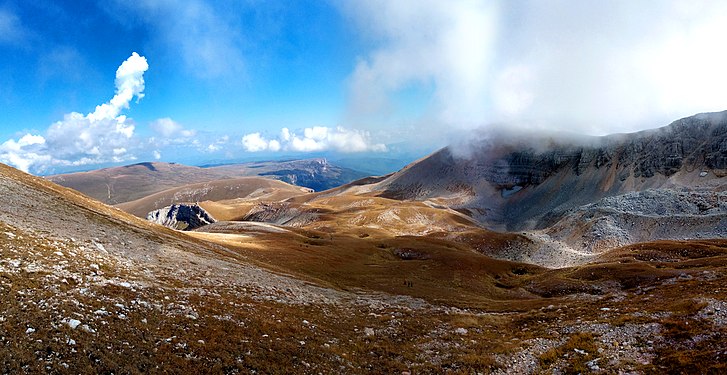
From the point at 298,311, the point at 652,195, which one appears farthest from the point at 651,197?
the point at 298,311

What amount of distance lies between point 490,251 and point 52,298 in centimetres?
10825

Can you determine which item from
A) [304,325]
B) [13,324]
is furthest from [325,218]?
[13,324]

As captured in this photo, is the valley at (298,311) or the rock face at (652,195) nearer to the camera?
the valley at (298,311)

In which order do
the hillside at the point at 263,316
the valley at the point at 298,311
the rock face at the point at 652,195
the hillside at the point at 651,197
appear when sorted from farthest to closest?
the rock face at the point at 652,195 → the hillside at the point at 651,197 → the valley at the point at 298,311 → the hillside at the point at 263,316

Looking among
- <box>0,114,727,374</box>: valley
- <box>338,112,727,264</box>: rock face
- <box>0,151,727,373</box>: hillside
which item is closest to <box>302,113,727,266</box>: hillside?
<box>338,112,727,264</box>: rock face

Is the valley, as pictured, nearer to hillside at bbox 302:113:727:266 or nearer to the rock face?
hillside at bbox 302:113:727:266

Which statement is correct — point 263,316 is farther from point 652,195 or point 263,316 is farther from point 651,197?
point 652,195

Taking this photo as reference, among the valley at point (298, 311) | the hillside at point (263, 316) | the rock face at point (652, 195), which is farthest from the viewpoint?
the rock face at point (652, 195)

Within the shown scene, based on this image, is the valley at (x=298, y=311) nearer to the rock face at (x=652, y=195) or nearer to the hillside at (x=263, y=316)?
the hillside at (x=263, y=316)

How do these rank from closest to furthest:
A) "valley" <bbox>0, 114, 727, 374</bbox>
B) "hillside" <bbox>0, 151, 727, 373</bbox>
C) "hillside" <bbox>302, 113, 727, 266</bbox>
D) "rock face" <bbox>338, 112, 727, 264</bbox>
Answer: "hillside" <bbox>0, 151, 727, 373</bbox>
"valley" <bbox>0, 114, 727, 374</bbox>
"hillside" <bbox>302, 113, 727, 266</bbox>
"rock face" <bbox>338, 112, 727, 264</bbox>

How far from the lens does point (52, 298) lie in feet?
62.2

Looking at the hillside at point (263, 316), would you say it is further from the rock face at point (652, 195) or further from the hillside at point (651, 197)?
the rock face at point (652, 195)

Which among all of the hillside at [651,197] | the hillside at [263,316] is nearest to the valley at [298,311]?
the hillside at [263,316]

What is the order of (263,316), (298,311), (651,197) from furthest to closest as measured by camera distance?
(651,197)
(298,311)
(263,316)
